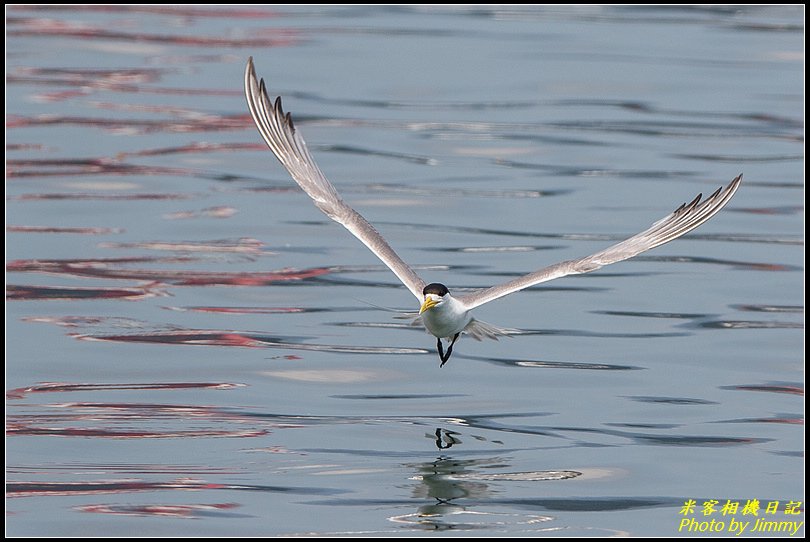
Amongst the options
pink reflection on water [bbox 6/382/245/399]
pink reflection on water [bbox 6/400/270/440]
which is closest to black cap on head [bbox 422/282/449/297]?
pink reflection on water [bbox 6/400/270/440]

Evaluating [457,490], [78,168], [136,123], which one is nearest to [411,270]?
[457,490]

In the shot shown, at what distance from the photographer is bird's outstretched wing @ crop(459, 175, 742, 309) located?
9538mm

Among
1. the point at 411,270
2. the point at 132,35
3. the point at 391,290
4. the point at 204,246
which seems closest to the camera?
the point at 411,270

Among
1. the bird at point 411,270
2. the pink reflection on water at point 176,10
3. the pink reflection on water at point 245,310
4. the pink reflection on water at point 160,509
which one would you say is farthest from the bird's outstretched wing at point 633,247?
the pink reflection on water at point 176,10

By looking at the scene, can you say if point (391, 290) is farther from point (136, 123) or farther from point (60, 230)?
point (136, 123)

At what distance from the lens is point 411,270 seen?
1023 centimetres

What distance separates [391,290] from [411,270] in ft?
12.7

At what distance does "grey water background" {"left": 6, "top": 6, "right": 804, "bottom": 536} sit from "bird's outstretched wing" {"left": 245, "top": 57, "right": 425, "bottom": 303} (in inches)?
53.4

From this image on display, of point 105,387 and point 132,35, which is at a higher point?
point 132,35

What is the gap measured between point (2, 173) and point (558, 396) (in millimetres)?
9276

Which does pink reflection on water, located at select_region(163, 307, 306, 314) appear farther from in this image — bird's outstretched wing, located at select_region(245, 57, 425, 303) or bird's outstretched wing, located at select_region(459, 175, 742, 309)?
bird's outstretched wing, located at select_region(459, 175, 742, 309)

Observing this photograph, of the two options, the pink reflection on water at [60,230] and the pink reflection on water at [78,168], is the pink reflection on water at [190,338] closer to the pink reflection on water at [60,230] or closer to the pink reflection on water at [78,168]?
the pink reflection on water at [60,230]

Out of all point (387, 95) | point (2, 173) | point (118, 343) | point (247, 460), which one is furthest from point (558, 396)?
point (387, 95)

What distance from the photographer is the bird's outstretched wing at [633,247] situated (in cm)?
954
